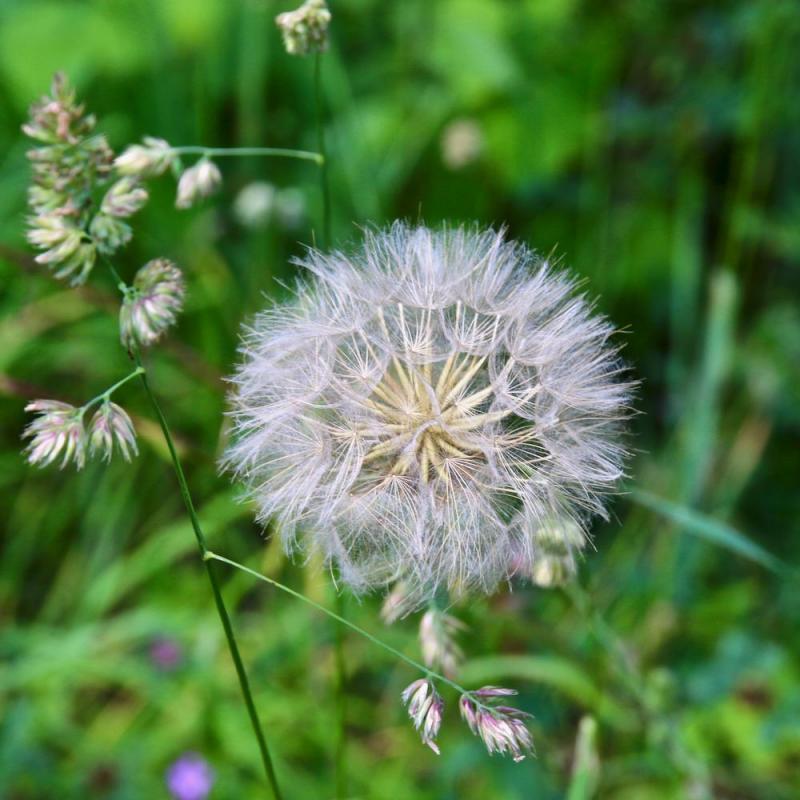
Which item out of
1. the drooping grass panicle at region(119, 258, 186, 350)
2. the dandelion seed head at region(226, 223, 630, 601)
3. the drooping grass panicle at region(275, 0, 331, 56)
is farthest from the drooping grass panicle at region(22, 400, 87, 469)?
the drooping grass panicle at region(275, 0, 331, 56)

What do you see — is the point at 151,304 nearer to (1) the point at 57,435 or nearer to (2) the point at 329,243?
(1) the point at 57,435

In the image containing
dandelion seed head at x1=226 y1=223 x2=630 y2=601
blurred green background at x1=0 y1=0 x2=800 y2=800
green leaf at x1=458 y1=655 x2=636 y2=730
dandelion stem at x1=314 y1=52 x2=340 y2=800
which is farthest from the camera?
blurred green background at x1=0 y1=0 x2=800 y2=800

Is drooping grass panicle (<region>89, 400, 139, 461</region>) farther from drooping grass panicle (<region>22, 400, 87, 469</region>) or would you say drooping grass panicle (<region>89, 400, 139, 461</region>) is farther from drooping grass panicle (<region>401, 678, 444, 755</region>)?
drooping grass panicle (<region>401, 678, 444, 755</region>)

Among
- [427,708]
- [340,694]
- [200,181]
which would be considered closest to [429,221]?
[200,181]

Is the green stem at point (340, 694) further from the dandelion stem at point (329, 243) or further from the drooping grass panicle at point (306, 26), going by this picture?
the drooping grass panicle at point (306, 26)

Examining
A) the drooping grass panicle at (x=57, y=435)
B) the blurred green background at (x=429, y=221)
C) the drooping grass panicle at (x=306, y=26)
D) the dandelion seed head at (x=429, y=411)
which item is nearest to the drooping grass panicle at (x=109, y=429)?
the drooping grass panicle at (x=57, y=435)

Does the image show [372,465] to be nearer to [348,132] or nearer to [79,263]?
[79,263]
